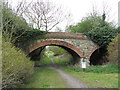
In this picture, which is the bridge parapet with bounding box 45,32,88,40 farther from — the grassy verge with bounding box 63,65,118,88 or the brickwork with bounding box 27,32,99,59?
the grassy verge with bounding box 63,65,118,88

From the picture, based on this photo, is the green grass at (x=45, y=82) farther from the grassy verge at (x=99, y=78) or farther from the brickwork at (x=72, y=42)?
the brickwork at (x=72, y=42)

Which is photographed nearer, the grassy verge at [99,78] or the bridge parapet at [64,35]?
the grassy verge at [99,78]

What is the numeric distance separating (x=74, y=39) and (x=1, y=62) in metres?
10.9

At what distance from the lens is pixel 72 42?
45.6ft

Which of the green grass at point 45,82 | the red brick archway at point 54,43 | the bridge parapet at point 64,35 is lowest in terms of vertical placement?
the green grass at point 45,82

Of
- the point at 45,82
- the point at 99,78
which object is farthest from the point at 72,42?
the point at 45,82

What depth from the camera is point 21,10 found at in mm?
9641

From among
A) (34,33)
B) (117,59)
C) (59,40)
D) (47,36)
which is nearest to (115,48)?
(117,59)

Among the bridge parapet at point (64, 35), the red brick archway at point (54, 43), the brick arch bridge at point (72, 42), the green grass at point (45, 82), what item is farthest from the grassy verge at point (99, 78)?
the bridge parapet at point (64, 35)

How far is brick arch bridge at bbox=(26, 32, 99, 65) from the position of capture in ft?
42.9

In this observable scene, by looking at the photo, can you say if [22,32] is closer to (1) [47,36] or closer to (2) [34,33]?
(2) [34,33]

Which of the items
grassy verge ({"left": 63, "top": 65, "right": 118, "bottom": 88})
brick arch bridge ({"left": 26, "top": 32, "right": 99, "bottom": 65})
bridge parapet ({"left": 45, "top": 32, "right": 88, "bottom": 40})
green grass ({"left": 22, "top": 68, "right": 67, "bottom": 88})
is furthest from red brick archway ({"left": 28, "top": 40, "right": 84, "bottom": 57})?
green grass ({"left": 22, "top": 68, "right": 67, "bottom": 88})

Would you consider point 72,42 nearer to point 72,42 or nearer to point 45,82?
point 72,42

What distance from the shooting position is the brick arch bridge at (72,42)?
42.9 feet
